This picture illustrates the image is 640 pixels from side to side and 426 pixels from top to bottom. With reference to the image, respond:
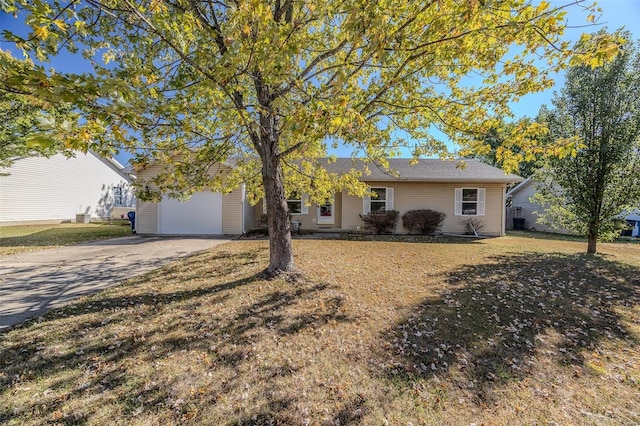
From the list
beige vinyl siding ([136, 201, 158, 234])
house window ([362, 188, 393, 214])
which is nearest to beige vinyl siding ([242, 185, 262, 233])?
beige vinyl siding ([136, 201, 158, 234])

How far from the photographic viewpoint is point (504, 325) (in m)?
4.25

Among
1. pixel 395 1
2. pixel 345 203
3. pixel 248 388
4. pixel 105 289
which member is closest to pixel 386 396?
pixel 248 388

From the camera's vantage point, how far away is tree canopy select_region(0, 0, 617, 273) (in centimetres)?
284

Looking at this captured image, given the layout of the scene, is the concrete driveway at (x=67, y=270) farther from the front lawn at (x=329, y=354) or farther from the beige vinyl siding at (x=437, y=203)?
the beige vinyl siding at (x=437, y=203)

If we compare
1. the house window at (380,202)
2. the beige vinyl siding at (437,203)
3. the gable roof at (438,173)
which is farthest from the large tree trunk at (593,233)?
the house window at (380,202)

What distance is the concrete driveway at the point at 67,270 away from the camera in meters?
4.67

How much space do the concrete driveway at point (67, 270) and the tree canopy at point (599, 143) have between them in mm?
12301

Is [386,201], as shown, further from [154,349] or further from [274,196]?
[154,349]

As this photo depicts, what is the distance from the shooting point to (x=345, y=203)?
14.9m

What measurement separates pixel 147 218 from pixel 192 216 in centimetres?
220

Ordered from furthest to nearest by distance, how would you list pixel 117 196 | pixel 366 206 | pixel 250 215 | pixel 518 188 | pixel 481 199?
pixel 117 196, pixel 518 188, pixel 250 215, pixel 366 206, pixel 481 199

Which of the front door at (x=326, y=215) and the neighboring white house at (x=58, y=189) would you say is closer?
the front door at (x=326, y=215)

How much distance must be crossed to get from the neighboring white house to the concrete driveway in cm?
632

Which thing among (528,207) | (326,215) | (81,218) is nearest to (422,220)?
(326,215)
